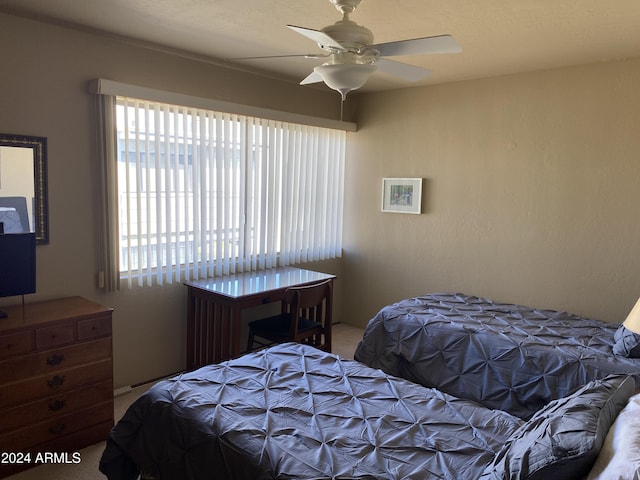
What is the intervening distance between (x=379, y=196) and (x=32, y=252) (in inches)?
122

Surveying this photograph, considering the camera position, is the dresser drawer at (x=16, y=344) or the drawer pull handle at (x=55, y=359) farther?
the drawer pull handle at (x=55, y=359)

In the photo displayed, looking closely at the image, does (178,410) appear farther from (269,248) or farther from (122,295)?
(269,248)

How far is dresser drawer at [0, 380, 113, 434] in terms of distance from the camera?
235cm

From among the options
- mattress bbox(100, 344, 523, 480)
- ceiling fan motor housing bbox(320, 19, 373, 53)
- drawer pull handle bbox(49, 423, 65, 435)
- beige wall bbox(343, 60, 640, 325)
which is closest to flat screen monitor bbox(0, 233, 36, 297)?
drawer pull handle bbox(49, 423, 65, 435)

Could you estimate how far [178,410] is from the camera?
187 cm

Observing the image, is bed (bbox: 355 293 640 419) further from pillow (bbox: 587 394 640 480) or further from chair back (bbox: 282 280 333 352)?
pillow (bbox: 587 394 640 480)

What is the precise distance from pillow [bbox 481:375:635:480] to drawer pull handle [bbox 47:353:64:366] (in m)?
2.15

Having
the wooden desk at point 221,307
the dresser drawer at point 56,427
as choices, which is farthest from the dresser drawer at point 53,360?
the wooden desk at point 221,307

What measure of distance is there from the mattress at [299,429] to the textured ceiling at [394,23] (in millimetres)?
1843

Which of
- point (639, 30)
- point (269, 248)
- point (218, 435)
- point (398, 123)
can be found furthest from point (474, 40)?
point (218, 435)

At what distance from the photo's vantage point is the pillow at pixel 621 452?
115 cm

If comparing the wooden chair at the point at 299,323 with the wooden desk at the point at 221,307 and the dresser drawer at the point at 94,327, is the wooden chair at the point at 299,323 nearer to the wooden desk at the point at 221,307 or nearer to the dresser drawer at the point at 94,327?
the wooden desk at the point at 221,307

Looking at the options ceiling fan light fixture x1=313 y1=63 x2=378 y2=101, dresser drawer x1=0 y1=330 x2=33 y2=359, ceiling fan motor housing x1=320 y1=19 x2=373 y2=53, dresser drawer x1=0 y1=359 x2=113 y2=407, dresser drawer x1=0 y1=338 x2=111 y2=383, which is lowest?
dresser drawer x1=0 y1=359 x2=113 y2=407

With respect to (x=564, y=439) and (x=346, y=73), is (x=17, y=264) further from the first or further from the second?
(x=564, y=439)
